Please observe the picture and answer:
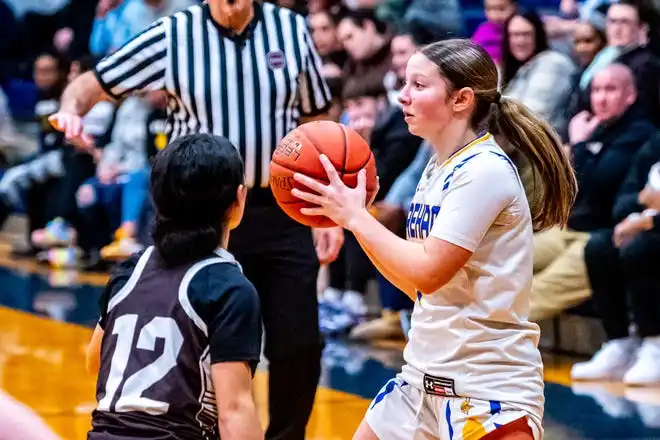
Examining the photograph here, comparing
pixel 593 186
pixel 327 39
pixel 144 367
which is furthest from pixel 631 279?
pixel 327 39

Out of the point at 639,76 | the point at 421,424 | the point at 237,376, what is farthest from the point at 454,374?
the point at 639,76

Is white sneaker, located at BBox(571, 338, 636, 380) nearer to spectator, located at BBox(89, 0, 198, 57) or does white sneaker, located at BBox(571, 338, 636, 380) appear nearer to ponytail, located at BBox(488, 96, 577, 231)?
ponytail, located at BBox(488, 96, 577, 231)

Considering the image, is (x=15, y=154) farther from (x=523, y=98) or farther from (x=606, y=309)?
(x=606, y=309)

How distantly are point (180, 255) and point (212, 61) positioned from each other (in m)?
1.74

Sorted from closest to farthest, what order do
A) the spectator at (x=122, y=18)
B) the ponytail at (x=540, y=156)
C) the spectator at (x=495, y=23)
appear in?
the ponytail at (x=540, y=156), the spectator at (x=495, y=23), the spectator at (x=122, y=18)

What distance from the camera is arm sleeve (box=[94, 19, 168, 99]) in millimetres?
4605

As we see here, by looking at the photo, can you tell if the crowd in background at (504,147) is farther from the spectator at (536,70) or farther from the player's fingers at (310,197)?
the player's fingers at (310,197)

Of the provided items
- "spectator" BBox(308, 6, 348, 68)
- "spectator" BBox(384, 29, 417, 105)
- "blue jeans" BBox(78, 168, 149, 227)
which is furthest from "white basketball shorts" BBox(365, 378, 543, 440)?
"blue jeans" BBox(78, 168, 149, 227)

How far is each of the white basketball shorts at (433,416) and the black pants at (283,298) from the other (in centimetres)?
120

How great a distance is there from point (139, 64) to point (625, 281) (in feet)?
11.2

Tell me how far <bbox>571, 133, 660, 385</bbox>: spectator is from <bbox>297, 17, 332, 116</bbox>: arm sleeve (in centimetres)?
246

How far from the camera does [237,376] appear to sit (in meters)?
2.95

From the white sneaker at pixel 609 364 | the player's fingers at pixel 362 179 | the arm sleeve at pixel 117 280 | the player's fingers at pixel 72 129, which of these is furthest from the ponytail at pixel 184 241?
the white sneaker at pixel 609 364

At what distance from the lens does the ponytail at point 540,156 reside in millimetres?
3451
